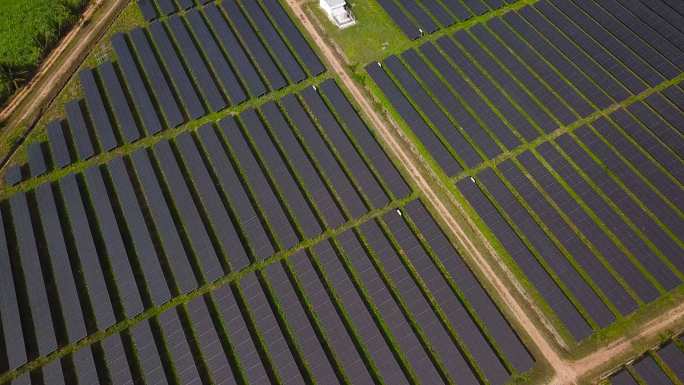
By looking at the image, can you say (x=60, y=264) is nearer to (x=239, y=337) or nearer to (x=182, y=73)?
(x=239, y=337)

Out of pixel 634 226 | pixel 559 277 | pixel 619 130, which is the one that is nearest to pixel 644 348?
pixel 559 277

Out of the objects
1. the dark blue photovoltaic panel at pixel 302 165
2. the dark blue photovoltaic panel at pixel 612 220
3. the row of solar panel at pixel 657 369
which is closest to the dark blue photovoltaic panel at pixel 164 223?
the dark blue photovoltaic panel at pixel 302 165

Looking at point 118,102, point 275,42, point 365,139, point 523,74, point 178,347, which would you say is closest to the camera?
point 178,347

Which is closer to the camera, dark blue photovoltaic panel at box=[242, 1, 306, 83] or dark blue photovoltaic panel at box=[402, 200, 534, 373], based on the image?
dark blue photovoltaic panel at box=[402, 200, 534, 373]

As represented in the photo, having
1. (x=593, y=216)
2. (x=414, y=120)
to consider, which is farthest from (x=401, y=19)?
(x=593, y=216)

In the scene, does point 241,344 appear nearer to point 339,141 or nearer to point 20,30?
point 339,141

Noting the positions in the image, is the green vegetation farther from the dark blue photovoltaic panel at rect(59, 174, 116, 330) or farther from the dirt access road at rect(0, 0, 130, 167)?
the dark blue photovoltaic panel at rect(59, 174, 116, 330)

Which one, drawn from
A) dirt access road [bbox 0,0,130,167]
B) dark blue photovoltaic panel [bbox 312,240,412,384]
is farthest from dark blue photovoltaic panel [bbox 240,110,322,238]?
dirt access road [bbox 0,0,130,167]

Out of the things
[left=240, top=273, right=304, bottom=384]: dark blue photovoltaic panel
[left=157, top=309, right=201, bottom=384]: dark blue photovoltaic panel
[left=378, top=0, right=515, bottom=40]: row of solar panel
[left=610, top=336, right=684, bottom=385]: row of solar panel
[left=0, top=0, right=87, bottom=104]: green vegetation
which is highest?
[left=0, top=0, right=87, bottom=104]: green vegetation
